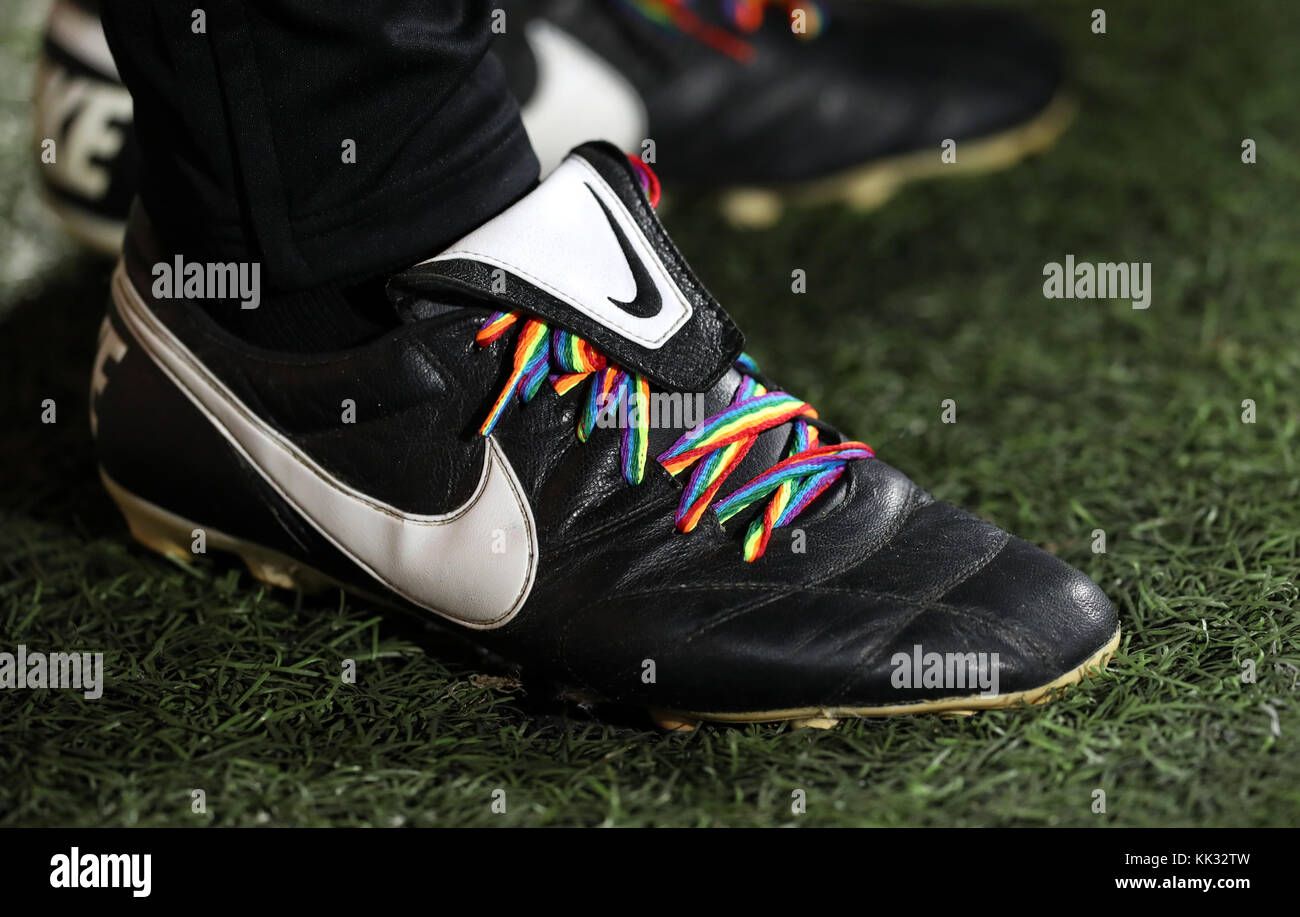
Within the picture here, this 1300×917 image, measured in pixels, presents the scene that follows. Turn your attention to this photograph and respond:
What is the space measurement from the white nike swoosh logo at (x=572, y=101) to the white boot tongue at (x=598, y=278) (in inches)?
29.5

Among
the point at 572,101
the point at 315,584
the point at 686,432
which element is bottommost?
the point at 315,584

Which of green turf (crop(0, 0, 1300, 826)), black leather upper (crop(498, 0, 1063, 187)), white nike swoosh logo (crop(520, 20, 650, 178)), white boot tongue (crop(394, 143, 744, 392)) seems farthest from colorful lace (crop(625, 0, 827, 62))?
white boot tongue (crop(394, 143, 744, 392))

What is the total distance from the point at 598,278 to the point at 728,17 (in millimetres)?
1085

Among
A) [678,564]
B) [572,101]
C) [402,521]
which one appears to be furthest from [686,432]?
[572,101]

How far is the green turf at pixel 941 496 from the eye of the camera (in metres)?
0.94

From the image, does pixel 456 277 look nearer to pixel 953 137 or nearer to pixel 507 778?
pixel 507 778

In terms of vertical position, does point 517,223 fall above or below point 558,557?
above

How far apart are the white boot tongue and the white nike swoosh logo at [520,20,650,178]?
749 mm

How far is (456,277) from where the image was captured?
0.95m

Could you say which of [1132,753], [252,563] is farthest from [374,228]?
[1132,753]

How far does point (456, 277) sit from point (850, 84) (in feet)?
3.86

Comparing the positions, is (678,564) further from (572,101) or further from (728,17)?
(728,17)

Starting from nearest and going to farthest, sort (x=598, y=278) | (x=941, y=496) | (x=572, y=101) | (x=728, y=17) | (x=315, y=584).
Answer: (x=598, y=278) → (x=315, y=584) → (x=941, y=496) → (x=572, y=101) → (x=728, y=17)

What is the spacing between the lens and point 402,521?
3.41ft
